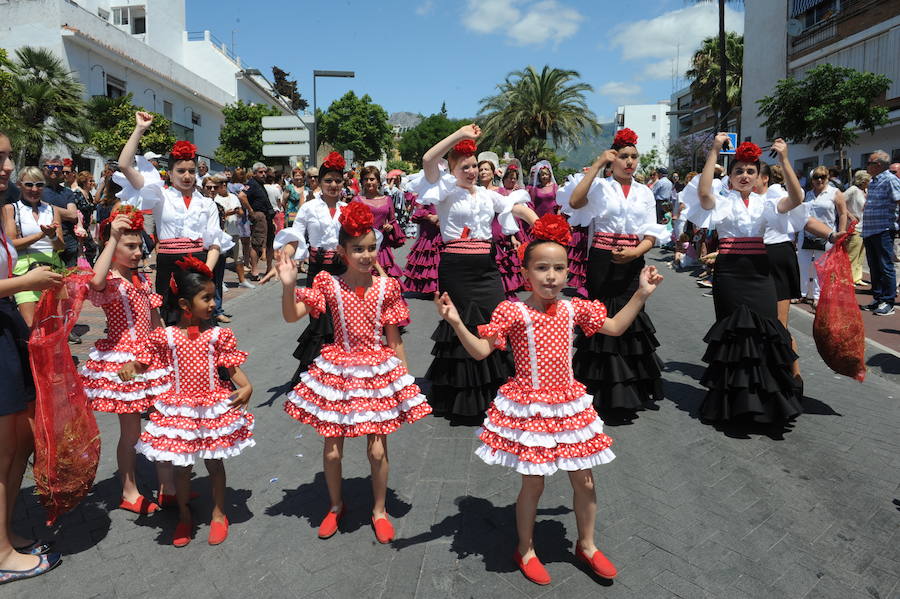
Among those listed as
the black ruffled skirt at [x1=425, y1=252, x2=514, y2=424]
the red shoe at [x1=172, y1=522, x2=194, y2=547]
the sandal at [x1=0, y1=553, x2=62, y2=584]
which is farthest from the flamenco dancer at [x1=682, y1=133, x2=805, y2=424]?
the sandal at [x1=0, y1=553, x2=62, y2=584]

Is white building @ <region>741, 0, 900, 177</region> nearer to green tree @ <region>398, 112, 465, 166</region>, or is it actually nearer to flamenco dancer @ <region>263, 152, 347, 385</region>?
flamenco dancer @ <region>263, 152, 347, 385</region>

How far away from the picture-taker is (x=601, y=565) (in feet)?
10.5

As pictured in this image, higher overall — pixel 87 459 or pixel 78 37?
pixel 78 37

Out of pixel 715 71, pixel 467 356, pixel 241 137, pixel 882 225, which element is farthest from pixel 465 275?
pixel 241 137

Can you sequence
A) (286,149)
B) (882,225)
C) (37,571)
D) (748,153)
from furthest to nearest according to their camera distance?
(286,149), (882,225), (748,153), (37,571)

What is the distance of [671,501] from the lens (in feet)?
13.2

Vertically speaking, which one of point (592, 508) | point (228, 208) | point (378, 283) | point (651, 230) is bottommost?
point (592, 508)

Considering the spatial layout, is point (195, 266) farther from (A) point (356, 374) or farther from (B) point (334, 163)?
(B) point (334, 163)

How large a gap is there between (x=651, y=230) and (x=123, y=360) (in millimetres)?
4337

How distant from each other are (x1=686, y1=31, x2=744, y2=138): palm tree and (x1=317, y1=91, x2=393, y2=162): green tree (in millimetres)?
44451

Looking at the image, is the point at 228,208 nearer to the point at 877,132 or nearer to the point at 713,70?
the point at 877,132

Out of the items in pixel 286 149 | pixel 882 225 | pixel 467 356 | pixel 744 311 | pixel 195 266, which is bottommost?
pixel 467 356

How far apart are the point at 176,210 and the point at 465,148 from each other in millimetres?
2992

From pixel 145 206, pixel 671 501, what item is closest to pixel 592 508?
pixel 671 501
